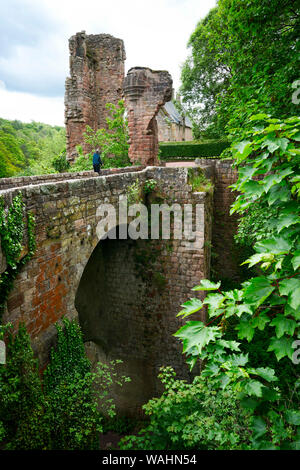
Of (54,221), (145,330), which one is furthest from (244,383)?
(145,330)

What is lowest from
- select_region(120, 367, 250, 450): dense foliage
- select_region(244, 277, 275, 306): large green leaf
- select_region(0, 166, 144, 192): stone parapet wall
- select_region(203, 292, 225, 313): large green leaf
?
select_region(120, 367, 250, 450): dense foliage

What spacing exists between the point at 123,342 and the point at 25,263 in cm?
555

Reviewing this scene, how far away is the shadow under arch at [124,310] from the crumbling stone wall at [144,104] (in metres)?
4.94

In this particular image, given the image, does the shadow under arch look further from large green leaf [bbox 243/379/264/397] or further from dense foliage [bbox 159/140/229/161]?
dense foliage [bbox 159/140/229/161]

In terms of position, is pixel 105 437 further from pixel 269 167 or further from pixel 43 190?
pixel 269 167

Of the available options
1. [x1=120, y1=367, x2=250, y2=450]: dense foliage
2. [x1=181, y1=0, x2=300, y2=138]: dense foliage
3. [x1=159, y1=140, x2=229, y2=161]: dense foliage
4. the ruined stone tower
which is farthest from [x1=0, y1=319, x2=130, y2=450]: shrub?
[x1=159, y1=140, x2=229, y2=161]: dense foliage

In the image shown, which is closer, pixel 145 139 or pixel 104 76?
pixel 145 139

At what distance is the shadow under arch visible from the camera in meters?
7.97

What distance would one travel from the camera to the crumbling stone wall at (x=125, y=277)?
4438 millimetres

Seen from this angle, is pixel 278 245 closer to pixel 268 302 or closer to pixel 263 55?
pixel 268 302

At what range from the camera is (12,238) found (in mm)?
3355

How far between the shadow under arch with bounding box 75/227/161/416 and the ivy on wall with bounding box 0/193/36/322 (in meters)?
4.29

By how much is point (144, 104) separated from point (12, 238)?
8839mm

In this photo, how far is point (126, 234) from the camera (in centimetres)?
752
